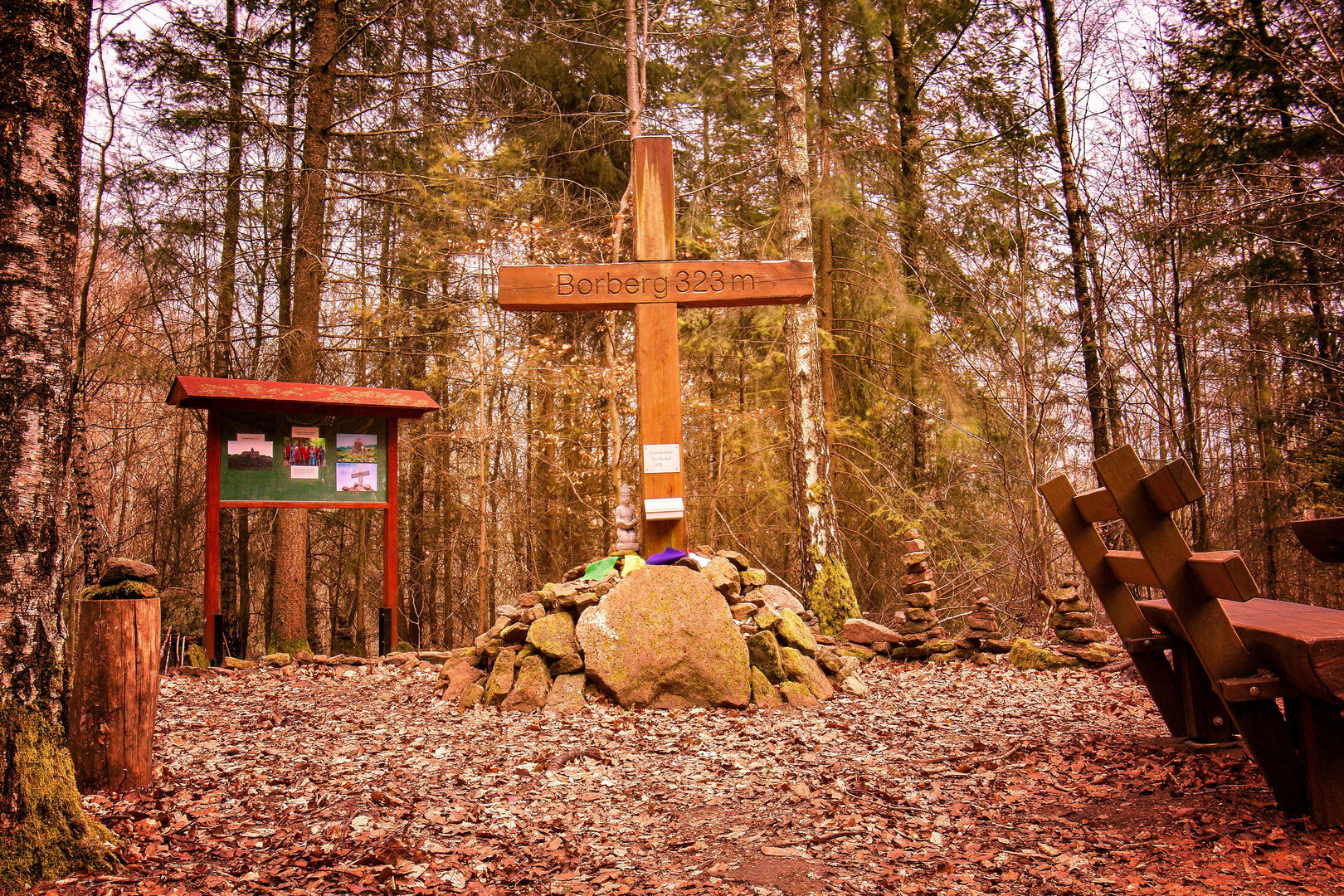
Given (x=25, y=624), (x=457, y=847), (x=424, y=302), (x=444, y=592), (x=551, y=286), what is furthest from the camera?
(x=444, y=592)

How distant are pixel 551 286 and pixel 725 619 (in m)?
3.06

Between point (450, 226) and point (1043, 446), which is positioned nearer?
point (1043, 446)

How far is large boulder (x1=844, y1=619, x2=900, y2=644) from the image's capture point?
703cm

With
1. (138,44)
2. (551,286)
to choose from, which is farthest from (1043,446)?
(138,44)

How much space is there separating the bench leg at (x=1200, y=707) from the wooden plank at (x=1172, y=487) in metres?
1.36

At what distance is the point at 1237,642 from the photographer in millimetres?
2648

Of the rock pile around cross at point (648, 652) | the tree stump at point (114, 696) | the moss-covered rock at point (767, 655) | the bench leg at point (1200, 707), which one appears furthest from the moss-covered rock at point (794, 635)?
the tree stump at point (114, 696)

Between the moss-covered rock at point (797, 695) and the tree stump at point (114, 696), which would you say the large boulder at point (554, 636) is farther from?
the tree stump at point (114, 696)

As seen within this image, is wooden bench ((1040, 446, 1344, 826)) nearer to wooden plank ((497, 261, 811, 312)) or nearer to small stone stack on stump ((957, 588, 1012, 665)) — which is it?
wooden plank ((497, 261, 811, 312))

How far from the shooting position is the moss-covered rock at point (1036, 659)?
6.27 meters

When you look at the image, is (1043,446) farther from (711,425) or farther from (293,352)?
(293,352)

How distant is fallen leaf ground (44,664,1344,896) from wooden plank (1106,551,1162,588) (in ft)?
2.84

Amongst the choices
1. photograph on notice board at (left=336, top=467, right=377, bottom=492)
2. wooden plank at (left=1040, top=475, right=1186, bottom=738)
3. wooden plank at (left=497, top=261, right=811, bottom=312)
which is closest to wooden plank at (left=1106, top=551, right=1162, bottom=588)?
wooden plank at (left=1040, top=475, right=1186, bottom=738)

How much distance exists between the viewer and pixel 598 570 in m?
5.95
